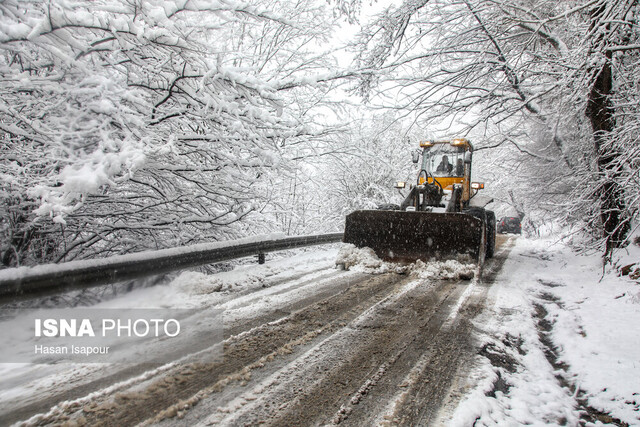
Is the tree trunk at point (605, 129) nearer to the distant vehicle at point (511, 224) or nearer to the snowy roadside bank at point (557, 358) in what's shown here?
the snowy roadside bank at point (557, 358)

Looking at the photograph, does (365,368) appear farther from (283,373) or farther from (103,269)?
(103,269)

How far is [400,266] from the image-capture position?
242 inches

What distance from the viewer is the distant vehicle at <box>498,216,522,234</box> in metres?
25.2

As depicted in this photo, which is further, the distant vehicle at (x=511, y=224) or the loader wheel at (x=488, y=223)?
the distant vehicle at (x=511, y=224)

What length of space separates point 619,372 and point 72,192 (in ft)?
14.6

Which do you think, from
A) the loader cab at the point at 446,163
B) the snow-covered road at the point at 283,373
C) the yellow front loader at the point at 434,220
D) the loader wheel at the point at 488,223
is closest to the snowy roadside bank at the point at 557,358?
the snow-covered road at the point at 283,373

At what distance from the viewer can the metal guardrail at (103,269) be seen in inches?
103

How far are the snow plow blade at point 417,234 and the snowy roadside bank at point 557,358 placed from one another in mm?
1135

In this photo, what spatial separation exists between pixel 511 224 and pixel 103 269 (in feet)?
91.3

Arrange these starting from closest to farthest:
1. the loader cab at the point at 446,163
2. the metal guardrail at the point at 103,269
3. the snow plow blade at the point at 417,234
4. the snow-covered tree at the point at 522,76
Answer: the metal guardrail at the point at 103,269, the snow-covered tree at the point at 522,76, the snow plow blade at the point at 417,234, the loader cab at the point at 446,163

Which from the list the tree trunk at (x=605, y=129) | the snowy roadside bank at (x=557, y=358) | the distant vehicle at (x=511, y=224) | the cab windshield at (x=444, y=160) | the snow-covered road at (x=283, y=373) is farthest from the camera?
the distant vehicle at (x=511, y=224)

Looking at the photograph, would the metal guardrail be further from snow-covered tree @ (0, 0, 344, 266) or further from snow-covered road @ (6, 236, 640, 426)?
snow-covered tree @ (0, 0, 344, 266)

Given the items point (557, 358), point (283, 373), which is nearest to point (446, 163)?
point (557, 358)

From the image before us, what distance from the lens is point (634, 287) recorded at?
4.69 m
